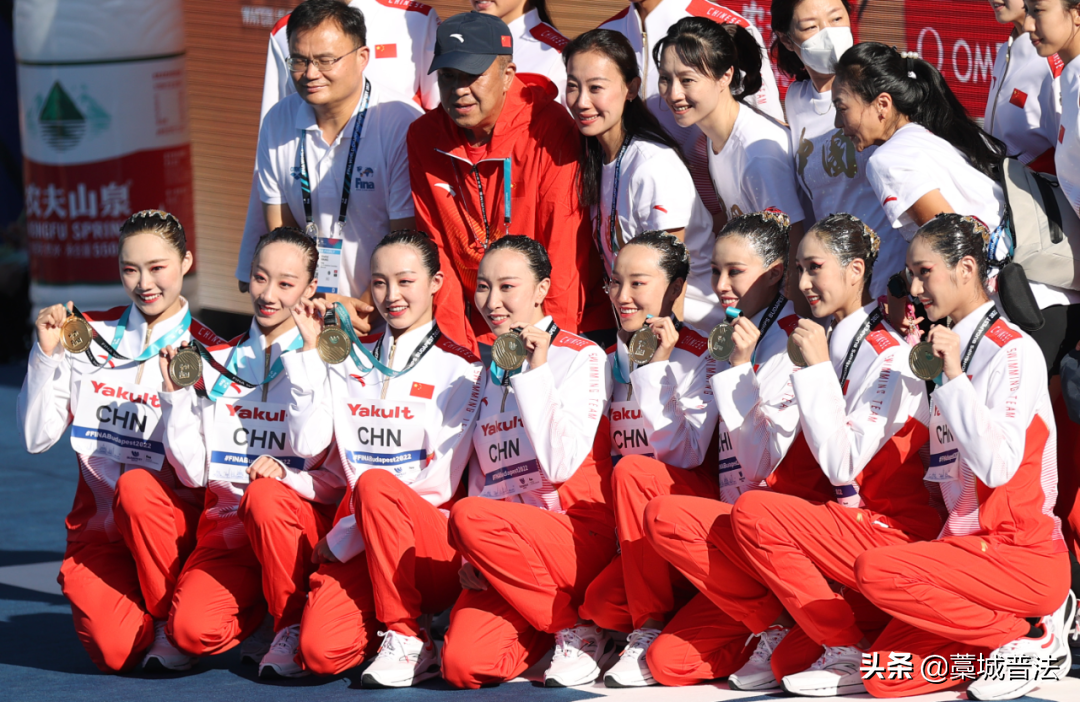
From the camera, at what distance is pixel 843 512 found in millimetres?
3633

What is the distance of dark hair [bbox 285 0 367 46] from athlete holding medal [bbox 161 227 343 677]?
71 centimetres

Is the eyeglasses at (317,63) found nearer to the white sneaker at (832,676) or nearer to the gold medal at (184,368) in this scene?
the gold medal at (184,368)

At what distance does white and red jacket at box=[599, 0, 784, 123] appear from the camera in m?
4.52

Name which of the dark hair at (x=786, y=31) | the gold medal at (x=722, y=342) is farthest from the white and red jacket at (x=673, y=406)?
the dark hair at (x=786, y=31)

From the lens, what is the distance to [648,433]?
3965mm

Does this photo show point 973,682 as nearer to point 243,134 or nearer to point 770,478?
point 770,478

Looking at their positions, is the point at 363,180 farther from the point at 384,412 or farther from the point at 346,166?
the point at 384,412

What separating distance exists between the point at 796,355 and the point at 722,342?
227 millimetres

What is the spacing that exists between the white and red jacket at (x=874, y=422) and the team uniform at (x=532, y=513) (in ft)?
2.29

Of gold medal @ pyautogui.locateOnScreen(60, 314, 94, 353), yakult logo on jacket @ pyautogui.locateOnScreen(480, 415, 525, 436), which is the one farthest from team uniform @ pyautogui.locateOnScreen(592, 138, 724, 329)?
gold medal @ pyautogui.locateOnScreen(60, 314, 94, 353)

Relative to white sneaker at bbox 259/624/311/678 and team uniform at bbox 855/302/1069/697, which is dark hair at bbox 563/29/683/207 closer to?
team uniform at bbox 855/302/1069/697

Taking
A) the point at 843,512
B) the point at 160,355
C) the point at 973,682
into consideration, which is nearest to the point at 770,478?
the point at 843,512

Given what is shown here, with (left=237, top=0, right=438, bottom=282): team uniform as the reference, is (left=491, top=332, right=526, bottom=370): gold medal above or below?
below

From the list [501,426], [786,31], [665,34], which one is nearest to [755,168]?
[786,31]
